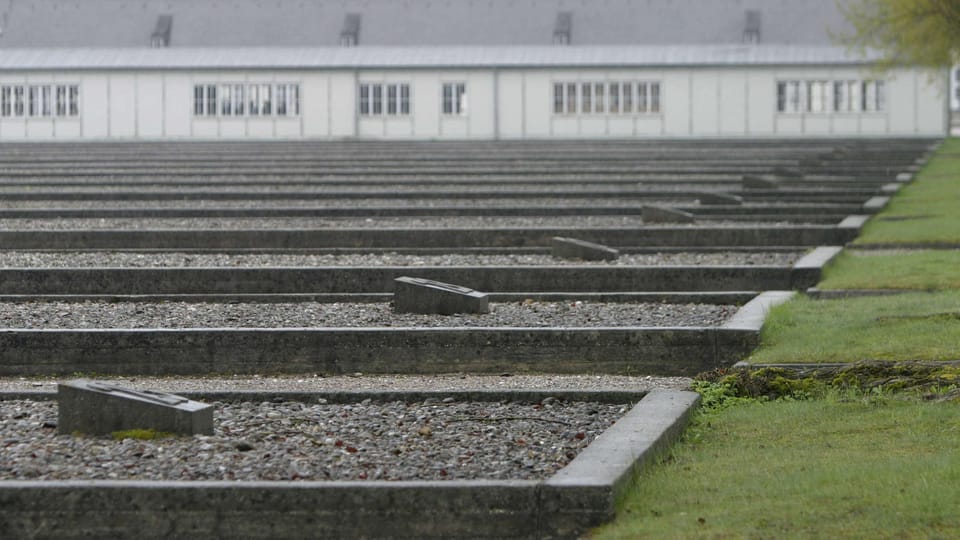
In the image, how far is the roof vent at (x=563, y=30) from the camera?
55.6m

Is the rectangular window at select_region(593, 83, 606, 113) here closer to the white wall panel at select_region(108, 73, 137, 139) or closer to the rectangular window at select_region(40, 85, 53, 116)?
the white wall panel at select_region(108, 73, 137, 139)

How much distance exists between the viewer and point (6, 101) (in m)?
55.9

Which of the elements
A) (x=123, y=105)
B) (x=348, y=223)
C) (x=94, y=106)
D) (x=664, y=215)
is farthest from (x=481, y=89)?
(x=664, y=215)

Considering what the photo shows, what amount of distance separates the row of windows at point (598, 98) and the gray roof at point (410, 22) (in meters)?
2.45

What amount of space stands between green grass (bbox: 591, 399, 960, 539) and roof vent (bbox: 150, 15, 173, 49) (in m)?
50.5

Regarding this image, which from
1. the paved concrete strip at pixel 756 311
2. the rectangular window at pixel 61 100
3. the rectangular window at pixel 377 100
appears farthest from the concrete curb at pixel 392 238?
the rectangular window at pixel 61 100

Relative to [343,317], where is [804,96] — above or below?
above

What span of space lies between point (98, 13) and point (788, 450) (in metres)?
54.2

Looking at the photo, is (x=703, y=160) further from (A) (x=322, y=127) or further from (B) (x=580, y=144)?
(A) (x=322, y=127)

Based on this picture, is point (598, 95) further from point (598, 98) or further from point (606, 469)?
point (606, 469)

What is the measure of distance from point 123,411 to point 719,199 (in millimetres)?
17877

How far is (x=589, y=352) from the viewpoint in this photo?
11.3 meters

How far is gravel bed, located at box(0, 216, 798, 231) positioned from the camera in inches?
857

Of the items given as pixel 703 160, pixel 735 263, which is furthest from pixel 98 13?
pixel 735 263
